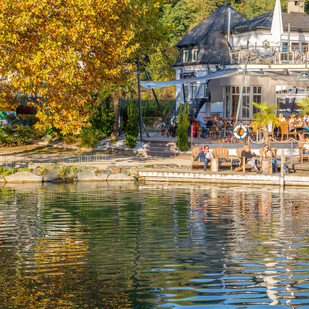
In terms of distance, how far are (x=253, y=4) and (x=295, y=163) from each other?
46.8 metres

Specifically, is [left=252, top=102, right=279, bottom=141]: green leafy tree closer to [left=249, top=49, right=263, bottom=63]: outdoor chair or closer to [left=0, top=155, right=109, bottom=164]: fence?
[left=249, top=49, right=263, bottom=63]: outdoor chair

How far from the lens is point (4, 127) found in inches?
1586

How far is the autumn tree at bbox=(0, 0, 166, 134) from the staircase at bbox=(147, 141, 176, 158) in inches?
242

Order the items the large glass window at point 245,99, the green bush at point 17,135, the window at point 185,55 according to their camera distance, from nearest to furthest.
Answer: the green bush at point 17,135 < the large glass window at point 245,99 < the window at point 185,55

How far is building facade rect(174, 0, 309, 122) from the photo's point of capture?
39.2 m

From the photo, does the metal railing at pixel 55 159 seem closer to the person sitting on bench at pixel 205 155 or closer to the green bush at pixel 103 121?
the green bush at pixel 103 121

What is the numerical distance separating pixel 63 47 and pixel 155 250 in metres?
15.2

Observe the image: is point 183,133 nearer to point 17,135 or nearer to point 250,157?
point 250,157

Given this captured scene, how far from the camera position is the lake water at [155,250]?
11484 mm

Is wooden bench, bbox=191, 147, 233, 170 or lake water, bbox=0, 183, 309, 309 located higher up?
wooden bench, bbox=191, 147, 233, 170

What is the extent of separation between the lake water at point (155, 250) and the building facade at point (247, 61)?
1480cm

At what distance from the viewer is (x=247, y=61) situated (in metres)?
38.2

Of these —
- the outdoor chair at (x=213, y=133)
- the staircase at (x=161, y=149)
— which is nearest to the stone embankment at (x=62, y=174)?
the staircase at (x=161, y=149)

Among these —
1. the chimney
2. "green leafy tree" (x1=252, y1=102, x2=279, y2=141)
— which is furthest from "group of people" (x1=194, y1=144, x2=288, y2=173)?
the chimney
